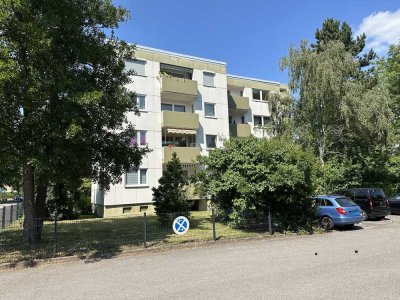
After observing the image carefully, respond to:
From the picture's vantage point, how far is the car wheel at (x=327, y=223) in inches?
644

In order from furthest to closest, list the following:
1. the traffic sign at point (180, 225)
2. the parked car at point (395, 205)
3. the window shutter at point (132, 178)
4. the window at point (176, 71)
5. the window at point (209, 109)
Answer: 1. the window at point (209, 109)
2. the window at point (176, 71)
3. the window shutter at point (132, 178)
4. the parked car at point (395, 205)
5. the traffic sign at point (180, 225)

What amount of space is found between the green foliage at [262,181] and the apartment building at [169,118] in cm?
947

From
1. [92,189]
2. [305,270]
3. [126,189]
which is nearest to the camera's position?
[305,270]

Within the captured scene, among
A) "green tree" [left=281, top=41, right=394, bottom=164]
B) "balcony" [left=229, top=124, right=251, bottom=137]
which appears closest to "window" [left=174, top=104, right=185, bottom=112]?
"balcony" [left=229, top=124, right=251, bottom=137]

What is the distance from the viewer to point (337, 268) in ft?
27.6

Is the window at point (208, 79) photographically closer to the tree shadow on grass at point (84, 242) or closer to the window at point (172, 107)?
the window at point (172, 107)

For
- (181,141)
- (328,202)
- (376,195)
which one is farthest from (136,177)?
(376,195)

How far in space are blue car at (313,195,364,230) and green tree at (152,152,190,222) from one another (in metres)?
6.79

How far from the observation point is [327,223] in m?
16.5

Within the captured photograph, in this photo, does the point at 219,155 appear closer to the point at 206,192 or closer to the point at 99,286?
the point at 206,192

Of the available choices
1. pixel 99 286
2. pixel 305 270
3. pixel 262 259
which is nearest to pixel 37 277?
pixel 99 286

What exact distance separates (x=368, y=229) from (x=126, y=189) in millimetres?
16556

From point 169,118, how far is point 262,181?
49.1ft

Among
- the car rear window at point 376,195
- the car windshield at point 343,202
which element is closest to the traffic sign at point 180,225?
the car windshield at point 343,202
